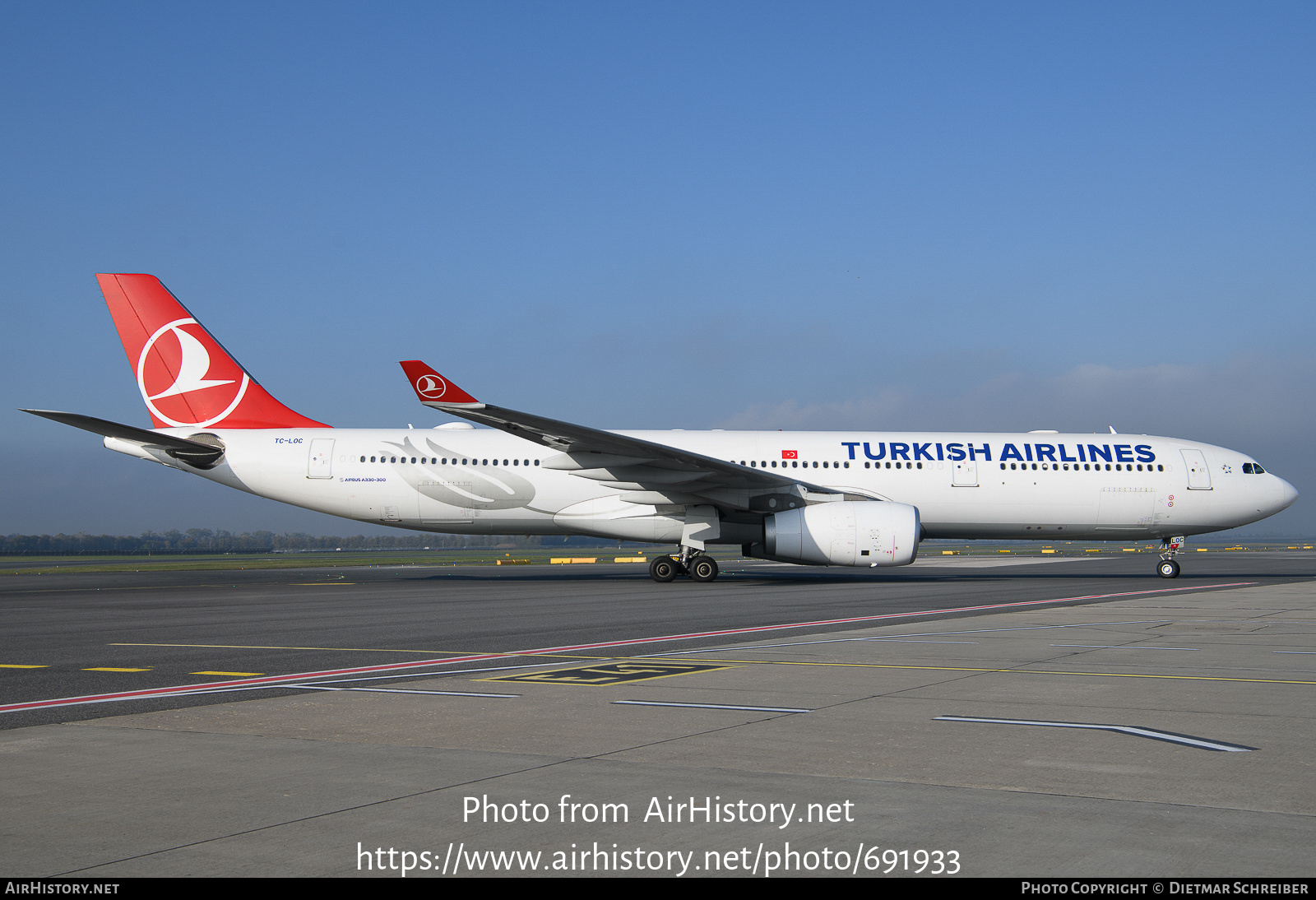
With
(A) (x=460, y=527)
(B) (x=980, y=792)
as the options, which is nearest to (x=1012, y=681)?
(B) (x=980, y=792)

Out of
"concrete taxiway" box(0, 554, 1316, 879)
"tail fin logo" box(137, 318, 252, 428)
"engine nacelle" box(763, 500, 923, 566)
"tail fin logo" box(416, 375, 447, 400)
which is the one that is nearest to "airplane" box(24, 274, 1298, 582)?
"tail fin logo" box(137, 318, 252, 428)

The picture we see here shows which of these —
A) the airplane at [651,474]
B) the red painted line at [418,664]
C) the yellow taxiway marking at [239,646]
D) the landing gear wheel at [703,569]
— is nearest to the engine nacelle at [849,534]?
the airplane at [651,474]

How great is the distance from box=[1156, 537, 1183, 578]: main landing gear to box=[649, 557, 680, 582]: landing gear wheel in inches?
515

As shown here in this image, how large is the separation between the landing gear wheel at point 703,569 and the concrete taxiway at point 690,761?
1264cm

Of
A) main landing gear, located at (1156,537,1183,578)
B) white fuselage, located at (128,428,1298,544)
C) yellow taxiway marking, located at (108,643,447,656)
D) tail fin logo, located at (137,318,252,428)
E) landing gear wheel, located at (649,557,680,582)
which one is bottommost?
yellow taxiway marking, located at (108,643,447,656)

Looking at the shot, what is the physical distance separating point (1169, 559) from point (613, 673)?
23029mm

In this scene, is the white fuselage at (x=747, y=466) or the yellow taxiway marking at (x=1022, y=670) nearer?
the yellow taxiway marking at (x=1022, y=670)

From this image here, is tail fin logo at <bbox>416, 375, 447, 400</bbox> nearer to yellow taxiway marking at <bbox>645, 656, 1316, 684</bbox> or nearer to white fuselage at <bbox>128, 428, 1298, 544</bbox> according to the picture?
white fuselage at <bbox>128, 428, 1298, 544</bbox>

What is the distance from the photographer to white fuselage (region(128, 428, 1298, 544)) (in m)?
25.6

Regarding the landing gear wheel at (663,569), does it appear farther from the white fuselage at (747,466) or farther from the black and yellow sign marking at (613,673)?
the black and yellow sign marking at (613,673)

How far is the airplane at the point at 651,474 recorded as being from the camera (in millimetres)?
24969

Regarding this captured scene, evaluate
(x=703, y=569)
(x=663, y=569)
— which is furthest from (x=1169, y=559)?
(x=663, y=569)

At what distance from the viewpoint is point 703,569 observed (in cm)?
2456
